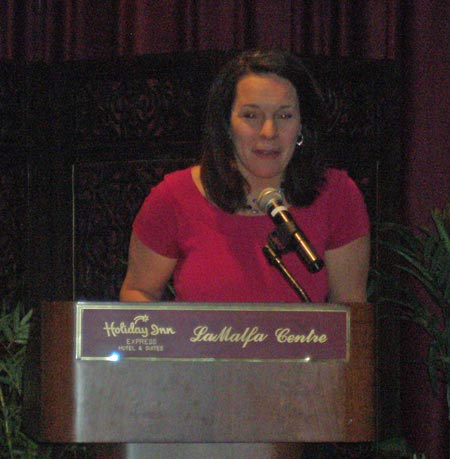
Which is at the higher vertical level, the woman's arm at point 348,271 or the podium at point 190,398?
the woman's arm at point 348,271

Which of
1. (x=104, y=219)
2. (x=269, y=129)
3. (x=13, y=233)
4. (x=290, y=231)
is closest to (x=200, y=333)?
(x=290, y=231)

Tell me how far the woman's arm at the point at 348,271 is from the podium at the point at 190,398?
81cm

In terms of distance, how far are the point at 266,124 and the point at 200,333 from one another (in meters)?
0.84

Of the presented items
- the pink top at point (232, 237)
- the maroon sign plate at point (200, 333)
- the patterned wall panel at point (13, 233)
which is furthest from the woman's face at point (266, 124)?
the patterned wall panel at point (13, 233)

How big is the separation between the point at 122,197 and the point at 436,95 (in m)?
1.23

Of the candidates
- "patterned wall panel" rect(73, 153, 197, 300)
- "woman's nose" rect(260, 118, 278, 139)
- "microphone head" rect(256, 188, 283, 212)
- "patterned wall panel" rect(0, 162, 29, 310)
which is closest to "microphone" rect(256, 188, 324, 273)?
"microphone head" rect(256, 188, 283, 212)

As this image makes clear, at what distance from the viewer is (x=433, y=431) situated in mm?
3252

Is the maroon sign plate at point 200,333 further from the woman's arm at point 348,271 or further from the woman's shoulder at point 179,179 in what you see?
the woman's shoulder at point 179,179

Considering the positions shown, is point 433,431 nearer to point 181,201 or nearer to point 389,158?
point 389,158

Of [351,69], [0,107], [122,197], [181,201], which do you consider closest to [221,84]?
[181,201]

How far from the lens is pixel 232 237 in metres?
2.04

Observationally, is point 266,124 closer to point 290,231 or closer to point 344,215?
point 344,215

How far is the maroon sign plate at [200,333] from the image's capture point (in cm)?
118

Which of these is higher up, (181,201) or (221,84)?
(221,84)
